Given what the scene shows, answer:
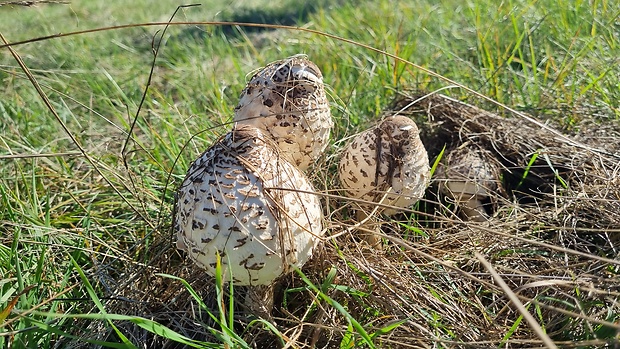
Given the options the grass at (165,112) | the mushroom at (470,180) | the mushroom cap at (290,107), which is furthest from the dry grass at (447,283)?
the mushroom cap at (290,107)

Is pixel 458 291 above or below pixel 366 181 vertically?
below

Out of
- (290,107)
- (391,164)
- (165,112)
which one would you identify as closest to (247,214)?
(290,107)

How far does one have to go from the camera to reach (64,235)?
7.11 feet

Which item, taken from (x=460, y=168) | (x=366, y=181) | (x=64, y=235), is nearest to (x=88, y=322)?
(x=64, y=235)

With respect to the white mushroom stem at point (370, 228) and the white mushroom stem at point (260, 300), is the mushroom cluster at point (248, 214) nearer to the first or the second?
the white mushroom stem at point (260, 300)

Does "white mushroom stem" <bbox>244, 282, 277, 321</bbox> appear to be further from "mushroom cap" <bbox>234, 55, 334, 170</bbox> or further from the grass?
"mushroom cap" <bbox>234, 55, 334, 170</bbox>

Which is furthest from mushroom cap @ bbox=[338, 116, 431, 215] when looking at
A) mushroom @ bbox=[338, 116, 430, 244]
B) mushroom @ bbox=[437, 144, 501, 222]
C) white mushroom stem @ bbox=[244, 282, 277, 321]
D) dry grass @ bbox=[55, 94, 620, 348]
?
white mushroom stem @ bbox=[244, 282, 277, 321]

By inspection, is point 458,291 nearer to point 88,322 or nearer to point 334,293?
point 334,293

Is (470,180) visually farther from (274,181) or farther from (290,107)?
(274,181)

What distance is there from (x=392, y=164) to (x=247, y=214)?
2.46 feet

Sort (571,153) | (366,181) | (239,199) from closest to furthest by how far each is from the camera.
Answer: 1. (239,199)
2. (366,181)
3. (571,153)

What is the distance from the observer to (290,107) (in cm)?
199

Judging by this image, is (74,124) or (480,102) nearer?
(480,102)

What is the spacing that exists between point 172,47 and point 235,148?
332 cm
